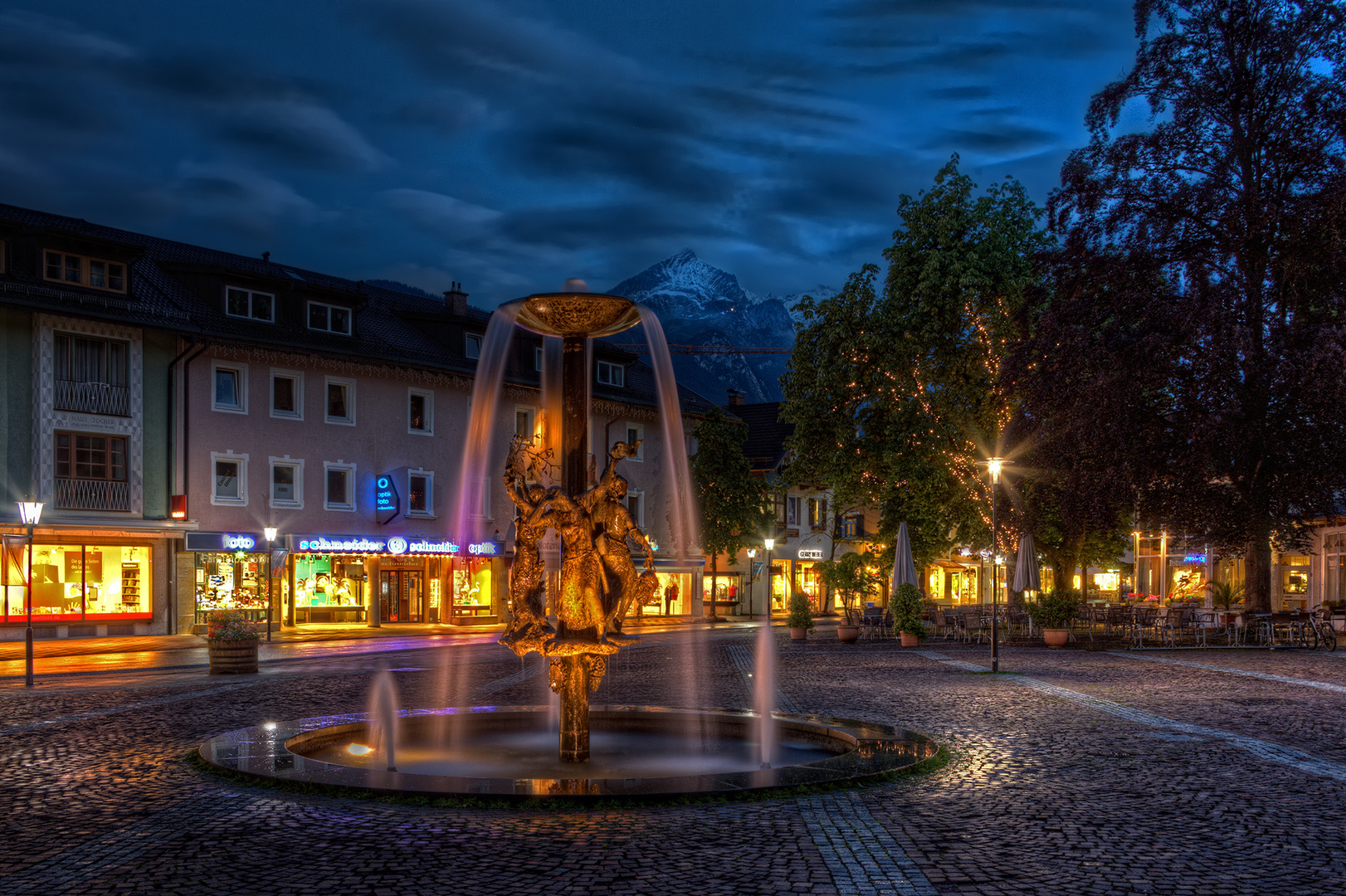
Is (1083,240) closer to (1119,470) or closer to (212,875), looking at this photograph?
(1119,470)

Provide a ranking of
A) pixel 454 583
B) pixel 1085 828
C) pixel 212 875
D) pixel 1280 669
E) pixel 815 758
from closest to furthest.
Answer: pixel 212 875
pixel 1085 828
pixel 815 758
pixel 1280 669
pixel 454 583

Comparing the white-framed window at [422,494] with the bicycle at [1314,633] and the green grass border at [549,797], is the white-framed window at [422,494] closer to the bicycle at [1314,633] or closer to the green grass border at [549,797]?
the bicycle at [1314,633]

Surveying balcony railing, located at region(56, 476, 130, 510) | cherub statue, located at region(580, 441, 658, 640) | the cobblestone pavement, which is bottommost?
the cobblestone pavement

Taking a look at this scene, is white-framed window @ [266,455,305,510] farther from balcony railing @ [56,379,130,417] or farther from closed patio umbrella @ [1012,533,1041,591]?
closed patio umbrella @ [1012,533,1041,591]

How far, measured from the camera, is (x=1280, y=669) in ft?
82.8

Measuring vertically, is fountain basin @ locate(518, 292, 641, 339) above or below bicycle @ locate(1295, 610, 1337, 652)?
above

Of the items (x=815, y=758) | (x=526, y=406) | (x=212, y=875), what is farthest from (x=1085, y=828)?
(x=526, y=406)

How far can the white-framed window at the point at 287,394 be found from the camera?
4209cm

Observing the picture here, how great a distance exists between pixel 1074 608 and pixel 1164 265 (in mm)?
9561

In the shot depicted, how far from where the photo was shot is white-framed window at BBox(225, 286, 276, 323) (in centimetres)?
4125

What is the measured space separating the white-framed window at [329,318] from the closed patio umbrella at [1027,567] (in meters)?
24.3

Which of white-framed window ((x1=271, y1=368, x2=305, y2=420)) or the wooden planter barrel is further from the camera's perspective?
white-framed window ((x1=271, y1=368, x2=305, y2=420))

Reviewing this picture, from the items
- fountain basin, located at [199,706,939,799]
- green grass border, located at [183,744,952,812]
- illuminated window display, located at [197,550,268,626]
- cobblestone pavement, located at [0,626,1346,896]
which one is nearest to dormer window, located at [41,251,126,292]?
illuminated window display, located at [197,550,268,626]

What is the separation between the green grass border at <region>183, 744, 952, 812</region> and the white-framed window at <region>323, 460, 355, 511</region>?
3339cm
